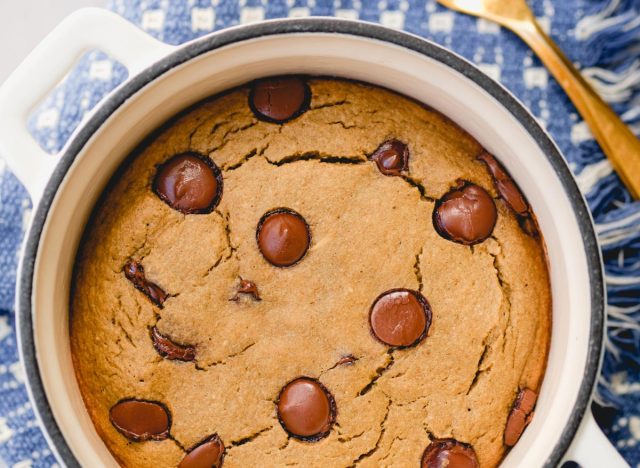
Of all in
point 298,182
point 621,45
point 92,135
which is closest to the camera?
point 92,135

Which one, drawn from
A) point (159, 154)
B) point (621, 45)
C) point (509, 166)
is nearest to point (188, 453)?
point (159, 154)

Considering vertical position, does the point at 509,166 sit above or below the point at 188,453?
above

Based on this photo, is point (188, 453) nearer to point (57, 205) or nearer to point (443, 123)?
point (57, 205)

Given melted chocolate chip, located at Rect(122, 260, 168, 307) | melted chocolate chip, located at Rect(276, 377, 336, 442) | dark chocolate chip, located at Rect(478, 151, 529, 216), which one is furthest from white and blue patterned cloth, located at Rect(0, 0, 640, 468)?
melted chocolate chip, located at Rect(276, 377, 336, 442)

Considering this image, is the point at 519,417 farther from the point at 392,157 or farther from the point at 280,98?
the point at 280,98

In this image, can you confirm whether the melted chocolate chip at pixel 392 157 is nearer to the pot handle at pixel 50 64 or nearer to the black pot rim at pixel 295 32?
the black pot rim at pixel 295 32

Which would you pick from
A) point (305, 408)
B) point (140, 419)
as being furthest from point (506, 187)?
point (140, 419)
